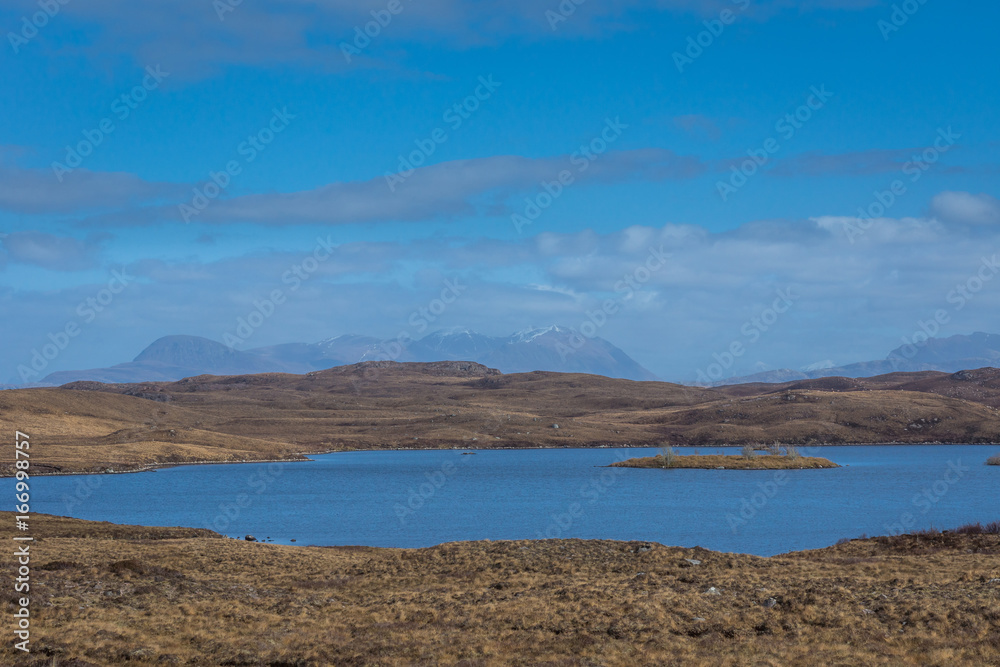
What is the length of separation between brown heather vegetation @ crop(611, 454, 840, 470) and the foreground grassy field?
7929 centimetres

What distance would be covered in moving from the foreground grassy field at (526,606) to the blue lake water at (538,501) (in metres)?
14.3

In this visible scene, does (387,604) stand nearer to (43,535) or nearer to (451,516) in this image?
(43,535)

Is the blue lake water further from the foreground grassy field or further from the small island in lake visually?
the foreground grassy field

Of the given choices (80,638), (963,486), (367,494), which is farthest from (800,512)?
(80,638)

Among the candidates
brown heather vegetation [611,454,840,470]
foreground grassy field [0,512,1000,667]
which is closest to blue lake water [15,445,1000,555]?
brown heather vegetation [611,454,840,470]

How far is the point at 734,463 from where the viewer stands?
11406cm

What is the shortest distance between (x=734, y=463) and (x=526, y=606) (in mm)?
95763

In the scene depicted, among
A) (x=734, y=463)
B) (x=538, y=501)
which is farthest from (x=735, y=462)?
(x=538, y=501)

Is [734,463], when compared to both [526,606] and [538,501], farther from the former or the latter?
[526,606]

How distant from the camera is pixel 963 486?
8362cm

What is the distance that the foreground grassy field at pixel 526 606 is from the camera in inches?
747

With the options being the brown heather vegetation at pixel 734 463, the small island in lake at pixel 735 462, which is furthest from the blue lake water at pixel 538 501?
the small island in lake at pixel 735 462

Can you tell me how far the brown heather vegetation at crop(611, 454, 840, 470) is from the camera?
372 ft

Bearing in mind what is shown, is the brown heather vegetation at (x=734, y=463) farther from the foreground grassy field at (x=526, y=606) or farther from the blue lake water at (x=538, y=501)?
the foreground grassy field at (x=526, y=606)
